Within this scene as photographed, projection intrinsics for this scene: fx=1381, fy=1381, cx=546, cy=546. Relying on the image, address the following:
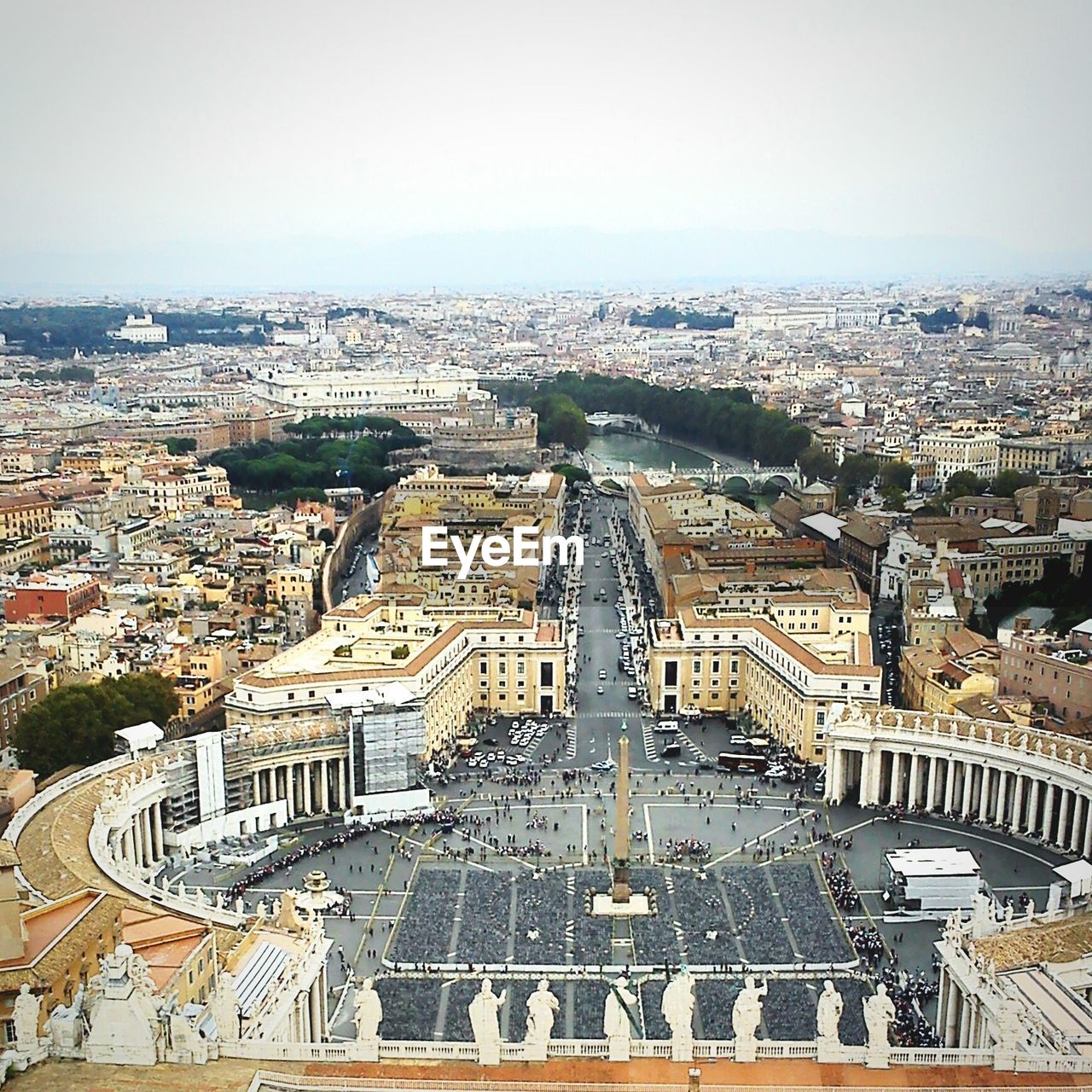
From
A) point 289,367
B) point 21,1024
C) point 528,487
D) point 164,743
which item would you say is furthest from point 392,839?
point 289,367

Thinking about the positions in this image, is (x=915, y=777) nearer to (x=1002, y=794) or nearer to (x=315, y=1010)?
(x=1002, y=794)

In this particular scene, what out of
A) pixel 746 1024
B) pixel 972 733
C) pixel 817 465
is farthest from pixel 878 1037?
pixel 817 465

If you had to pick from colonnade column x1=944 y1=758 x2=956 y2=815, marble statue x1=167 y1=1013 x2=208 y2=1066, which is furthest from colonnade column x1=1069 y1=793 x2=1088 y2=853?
marble statue x1=167 y1=1013 x2=208 y2=1066

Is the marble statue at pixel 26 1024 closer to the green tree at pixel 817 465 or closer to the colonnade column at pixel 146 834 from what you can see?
the colonnade column at pixel 146 834

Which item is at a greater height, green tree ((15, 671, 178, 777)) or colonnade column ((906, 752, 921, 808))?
green tree ((15, 671, 178, 777))

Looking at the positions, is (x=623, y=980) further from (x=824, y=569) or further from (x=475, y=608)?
(x=824, y=569)

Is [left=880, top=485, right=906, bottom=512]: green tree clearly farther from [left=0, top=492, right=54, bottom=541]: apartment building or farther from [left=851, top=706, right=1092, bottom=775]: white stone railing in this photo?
[left=0, top=492, right=54, bottom=541]: apartment building
